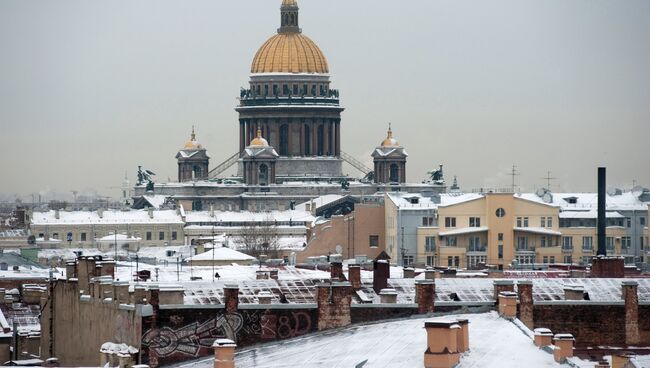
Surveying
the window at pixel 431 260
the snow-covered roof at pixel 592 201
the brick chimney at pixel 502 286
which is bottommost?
the brick chimney at pixel 502 286

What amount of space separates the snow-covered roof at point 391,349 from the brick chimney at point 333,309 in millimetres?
995

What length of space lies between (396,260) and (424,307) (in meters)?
78.6

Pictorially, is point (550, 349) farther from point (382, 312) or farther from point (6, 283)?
point (6, 283)

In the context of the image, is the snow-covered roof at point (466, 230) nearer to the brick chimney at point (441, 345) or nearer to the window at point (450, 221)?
the window at point (450, 221)

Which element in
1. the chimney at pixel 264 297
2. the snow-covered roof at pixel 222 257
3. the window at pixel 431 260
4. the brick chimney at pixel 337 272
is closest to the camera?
the chimney at pixel 264 297

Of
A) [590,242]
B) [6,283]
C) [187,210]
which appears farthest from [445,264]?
[187,210]

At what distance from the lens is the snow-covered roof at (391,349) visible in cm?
4100

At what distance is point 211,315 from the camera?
5062 centimetres

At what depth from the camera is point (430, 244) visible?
5404 inches

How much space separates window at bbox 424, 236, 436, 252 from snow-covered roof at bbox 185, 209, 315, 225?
40716 millimetres

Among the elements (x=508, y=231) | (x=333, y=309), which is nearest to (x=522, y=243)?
(x=508, y=231)

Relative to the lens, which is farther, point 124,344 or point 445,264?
→ point 445,264

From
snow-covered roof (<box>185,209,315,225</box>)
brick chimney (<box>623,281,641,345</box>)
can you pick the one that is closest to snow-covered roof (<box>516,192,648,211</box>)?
snow-covered roof (<box>185,209,315,225</box>)

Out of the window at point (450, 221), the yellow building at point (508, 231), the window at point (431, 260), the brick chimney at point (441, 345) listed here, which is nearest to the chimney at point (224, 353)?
the brick chimney at point (441, 345)
